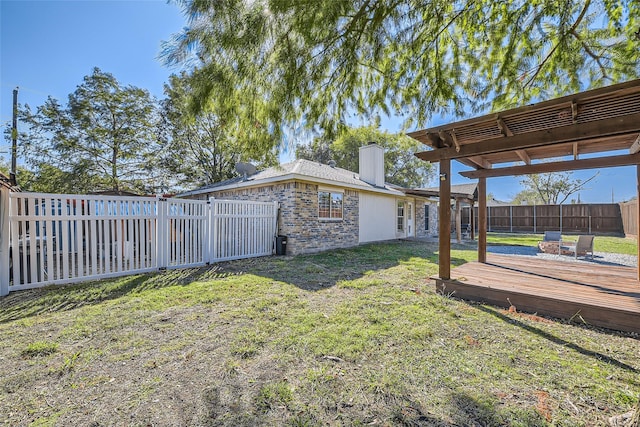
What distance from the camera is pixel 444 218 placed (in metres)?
4.80

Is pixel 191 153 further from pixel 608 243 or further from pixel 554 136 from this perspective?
pixel 608 243

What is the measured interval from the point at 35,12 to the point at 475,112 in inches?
364

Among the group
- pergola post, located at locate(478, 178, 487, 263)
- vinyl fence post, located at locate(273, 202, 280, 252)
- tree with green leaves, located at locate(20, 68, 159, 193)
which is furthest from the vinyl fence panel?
tree with green leaves, located at locate(20, 68, 159, 193)

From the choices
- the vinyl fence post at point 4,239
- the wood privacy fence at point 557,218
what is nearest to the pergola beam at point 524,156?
the vinyl fence post at point 4,239

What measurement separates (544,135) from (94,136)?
22522mm

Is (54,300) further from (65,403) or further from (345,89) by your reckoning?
(345,89)

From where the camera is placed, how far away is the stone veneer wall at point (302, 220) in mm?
9500

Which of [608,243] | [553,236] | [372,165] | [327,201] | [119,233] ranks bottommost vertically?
[608,243]

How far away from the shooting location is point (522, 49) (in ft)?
14.1

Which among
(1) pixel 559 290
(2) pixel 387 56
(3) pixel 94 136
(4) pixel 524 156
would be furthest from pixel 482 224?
(3) pixel 94 136

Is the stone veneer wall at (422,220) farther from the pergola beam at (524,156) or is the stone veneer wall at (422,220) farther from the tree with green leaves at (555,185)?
the tree with green leaves at (555,185)

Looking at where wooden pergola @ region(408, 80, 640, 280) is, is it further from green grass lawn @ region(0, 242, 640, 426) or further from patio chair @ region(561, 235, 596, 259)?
patio chair @ region(561, 235, 596, 259)

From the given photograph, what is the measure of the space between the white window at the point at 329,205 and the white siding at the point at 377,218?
71.2 inches

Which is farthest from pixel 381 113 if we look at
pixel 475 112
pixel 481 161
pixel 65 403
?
pixel 65 403
